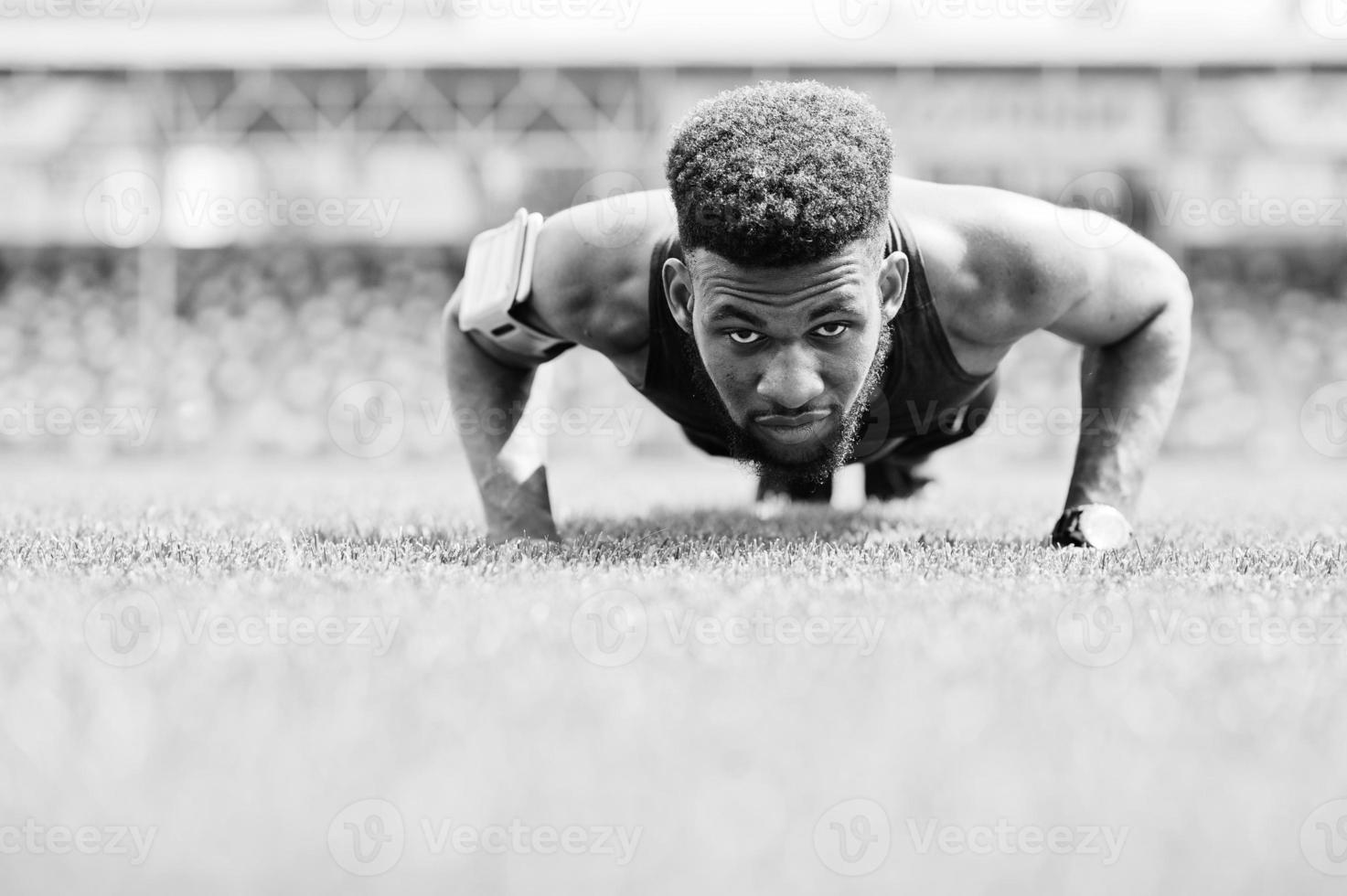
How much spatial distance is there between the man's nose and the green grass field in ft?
1.35

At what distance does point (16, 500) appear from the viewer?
5312 millimetres

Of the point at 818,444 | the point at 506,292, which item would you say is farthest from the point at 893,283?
the point at 506,292

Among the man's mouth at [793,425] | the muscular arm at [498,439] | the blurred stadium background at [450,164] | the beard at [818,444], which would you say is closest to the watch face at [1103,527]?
the beard at [818,444]

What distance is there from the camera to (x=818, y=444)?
291cm

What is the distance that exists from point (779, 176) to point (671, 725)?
4.60 feet

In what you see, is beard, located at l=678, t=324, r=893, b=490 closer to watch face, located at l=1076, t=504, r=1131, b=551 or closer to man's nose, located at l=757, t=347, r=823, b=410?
man's nose, located at l=757, t=347, r=823, b=410

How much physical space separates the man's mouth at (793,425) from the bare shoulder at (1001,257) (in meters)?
0.54

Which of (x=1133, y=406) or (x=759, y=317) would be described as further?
(x=1133, y=406)

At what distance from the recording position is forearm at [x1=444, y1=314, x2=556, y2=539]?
136 inches

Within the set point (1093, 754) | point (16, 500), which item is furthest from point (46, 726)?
point (16, 500)

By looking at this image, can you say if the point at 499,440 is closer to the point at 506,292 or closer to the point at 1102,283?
the point at 506,292

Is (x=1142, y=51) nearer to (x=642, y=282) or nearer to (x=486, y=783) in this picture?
(x=642, y=282)

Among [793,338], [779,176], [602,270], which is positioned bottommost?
[793,338]

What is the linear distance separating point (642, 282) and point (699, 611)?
1.16 m
